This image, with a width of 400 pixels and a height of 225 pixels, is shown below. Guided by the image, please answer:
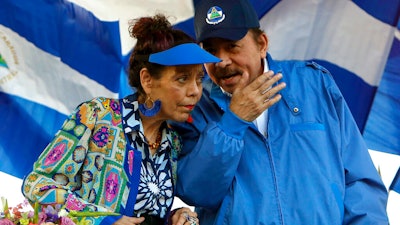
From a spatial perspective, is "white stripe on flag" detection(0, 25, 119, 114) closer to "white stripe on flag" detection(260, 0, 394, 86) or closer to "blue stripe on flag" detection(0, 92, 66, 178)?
"blue stripe on flag" detection(0, 92, 66, 178)

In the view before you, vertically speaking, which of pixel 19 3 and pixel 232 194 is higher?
pixel 19 3

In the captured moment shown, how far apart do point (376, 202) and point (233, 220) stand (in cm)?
57

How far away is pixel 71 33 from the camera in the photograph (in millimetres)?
3305

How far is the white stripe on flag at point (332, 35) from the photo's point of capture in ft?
11.1

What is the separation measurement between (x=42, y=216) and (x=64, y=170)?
0.70 ft

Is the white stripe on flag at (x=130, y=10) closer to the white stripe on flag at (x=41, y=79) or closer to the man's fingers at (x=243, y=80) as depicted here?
the white stripe on flag at (x=41, y=79)

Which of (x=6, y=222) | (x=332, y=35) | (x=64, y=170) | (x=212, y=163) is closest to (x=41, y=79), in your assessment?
(x=64, y=170)

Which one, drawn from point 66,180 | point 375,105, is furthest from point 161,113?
point 375,105

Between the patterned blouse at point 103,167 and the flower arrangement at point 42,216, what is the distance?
4 centimetres

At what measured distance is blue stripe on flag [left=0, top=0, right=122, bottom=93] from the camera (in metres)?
3.24

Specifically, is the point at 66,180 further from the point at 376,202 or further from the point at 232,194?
the point at 376,202

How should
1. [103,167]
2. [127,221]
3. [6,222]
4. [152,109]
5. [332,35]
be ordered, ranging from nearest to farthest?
[6,222], [127,221], [103,167], [152,109], [332,35]

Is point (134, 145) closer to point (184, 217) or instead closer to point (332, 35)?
point (184, 217)

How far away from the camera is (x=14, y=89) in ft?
10.7
